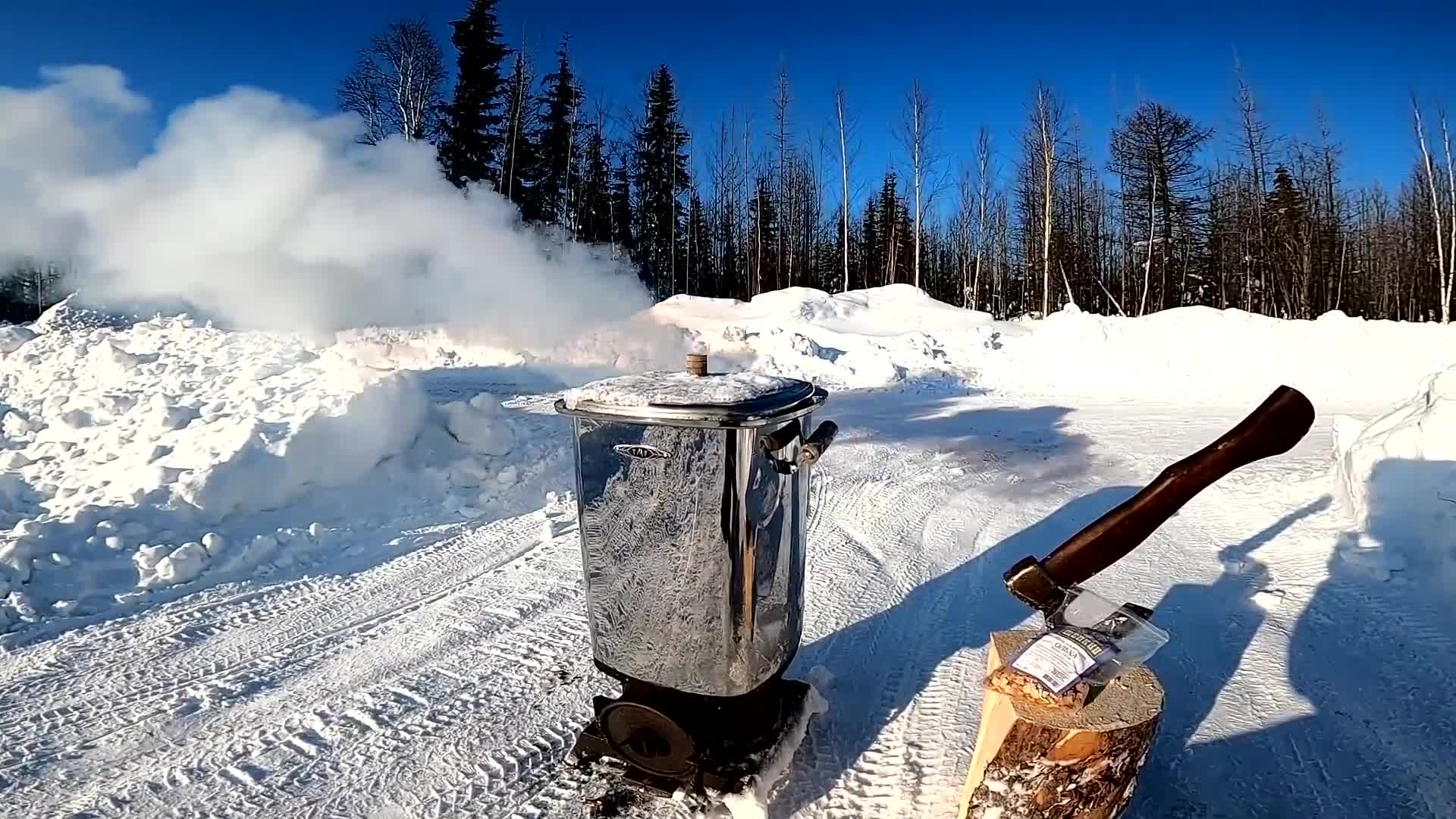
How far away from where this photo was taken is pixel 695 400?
186cm

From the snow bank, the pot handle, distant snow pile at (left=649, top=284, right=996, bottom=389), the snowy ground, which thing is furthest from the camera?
distant snow pile at (left=649, top=284, right=996, bottom=389)

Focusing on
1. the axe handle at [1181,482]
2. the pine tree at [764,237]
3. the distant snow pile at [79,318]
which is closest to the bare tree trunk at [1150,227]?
the pine tree at [764,237]

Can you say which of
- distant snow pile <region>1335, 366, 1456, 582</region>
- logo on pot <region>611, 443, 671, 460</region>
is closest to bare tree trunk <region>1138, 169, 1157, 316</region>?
distant snow pile <region>1335, 366, 1456, 582</region>

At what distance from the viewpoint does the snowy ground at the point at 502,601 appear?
7.19 ft

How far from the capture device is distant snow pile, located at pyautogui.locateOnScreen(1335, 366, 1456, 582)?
11.8ft

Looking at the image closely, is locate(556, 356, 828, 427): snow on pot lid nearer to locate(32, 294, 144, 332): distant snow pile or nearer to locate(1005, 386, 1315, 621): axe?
locate(1005, 386, 1315, 621): axe

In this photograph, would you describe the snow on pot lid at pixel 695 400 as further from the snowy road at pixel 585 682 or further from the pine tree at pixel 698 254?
the pine tree at pixel 698 254

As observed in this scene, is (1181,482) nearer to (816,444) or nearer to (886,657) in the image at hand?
(816,444)

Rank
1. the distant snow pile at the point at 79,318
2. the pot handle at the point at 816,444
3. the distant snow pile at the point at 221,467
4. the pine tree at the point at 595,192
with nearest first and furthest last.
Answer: the pot handle at the point at 816,444, the distant snow pile at the point at 221,467, the distant snow pile at the point at 79,318, the pine tree at the point at 595,192

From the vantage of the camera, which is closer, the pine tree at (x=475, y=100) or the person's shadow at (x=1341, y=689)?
the person's shadow at (x=1341, y=689)

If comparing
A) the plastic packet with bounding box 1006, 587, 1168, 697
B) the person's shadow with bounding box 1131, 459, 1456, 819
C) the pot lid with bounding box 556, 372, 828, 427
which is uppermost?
the pot lid with bounding box 556, 372, 828, 427

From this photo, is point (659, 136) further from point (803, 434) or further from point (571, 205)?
point (803, 434)

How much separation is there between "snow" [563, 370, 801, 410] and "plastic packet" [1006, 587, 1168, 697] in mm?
975

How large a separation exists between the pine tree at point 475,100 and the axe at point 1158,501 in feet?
70.9
